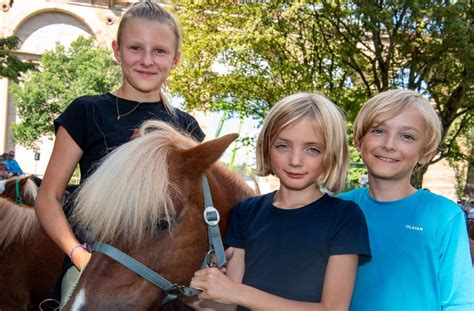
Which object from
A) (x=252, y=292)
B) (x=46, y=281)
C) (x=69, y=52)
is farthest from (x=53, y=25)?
(x=252, y=292)

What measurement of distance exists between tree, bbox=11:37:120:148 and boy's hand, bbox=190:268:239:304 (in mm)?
32140

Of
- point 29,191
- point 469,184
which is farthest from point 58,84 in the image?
point 29,191

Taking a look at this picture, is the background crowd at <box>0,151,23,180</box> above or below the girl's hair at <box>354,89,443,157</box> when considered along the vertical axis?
below

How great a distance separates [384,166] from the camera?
8.20ft

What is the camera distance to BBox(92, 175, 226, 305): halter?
1894 millimetres

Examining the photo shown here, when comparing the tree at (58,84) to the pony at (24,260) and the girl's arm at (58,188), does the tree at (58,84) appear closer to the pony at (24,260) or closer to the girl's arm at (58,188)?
the pony at (24,260)

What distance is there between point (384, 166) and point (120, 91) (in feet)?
4.61

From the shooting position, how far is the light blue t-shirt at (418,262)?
225cm

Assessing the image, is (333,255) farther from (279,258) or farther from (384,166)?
(384,166)

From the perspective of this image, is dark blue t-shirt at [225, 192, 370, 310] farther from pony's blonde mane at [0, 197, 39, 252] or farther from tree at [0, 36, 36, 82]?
tree at [0, 36, 36, 82]

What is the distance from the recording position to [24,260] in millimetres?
4117

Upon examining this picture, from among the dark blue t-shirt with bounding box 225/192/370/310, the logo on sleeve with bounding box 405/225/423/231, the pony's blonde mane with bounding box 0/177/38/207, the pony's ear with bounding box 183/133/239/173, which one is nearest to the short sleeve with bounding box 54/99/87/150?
the pony's ear with bounding box 183/133/239/173

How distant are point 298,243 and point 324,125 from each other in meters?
0.51

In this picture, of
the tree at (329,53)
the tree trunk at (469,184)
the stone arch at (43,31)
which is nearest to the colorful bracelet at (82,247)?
the tree at (329,53)
